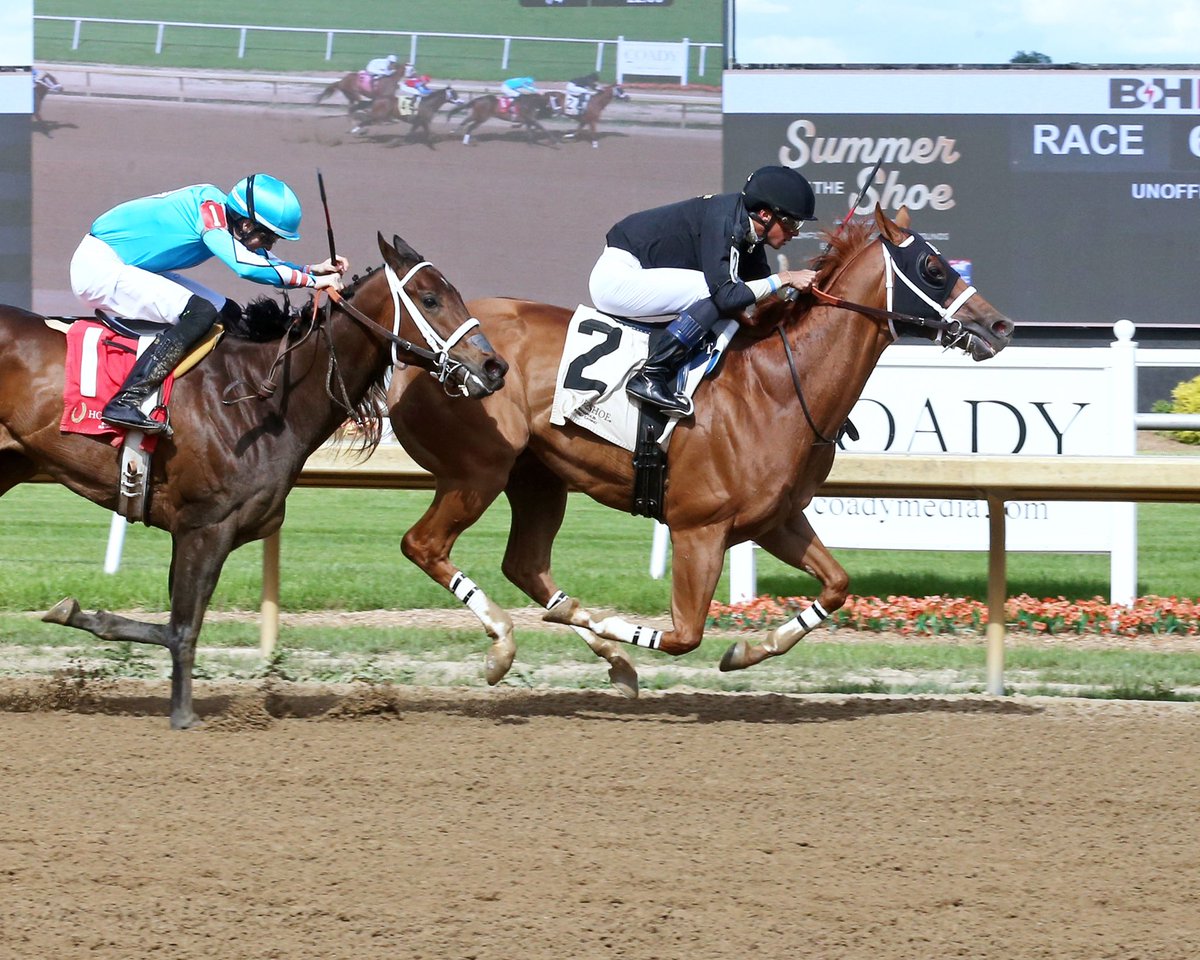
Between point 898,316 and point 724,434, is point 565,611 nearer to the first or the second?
point 724,434

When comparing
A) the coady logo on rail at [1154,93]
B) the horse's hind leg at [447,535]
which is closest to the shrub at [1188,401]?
the coady logo on rail at [1154,93]

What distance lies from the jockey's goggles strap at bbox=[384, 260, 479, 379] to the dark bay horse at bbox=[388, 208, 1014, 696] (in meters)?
0.47

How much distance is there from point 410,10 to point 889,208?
28.2ft

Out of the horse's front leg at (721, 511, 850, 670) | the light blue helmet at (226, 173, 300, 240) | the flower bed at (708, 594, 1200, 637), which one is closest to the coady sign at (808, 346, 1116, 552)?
the flower bed at (708, 594, 1200, 637)

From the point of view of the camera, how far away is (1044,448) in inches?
340

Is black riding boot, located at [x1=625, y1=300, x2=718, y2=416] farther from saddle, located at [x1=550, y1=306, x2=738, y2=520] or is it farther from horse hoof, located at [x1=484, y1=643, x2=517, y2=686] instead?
horse hoof, located at [x1=484, y1=643, x2=517, y2=686]

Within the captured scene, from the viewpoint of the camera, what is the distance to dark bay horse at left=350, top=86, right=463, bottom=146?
24.6 m

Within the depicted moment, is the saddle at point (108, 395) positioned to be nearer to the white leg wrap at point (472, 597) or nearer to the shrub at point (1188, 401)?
the white leg wrap at point (472, 597)

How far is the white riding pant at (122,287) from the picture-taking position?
5.52 metres

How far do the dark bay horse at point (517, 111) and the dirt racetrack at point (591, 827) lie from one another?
757 inches

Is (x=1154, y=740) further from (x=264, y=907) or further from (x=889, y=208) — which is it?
(x=889, y=208)

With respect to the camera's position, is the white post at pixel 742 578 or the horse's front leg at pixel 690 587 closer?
the horse's front leg at pixel 690 587

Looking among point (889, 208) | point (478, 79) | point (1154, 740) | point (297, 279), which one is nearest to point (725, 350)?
point (297, 279)

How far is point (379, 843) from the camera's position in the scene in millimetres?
3980
